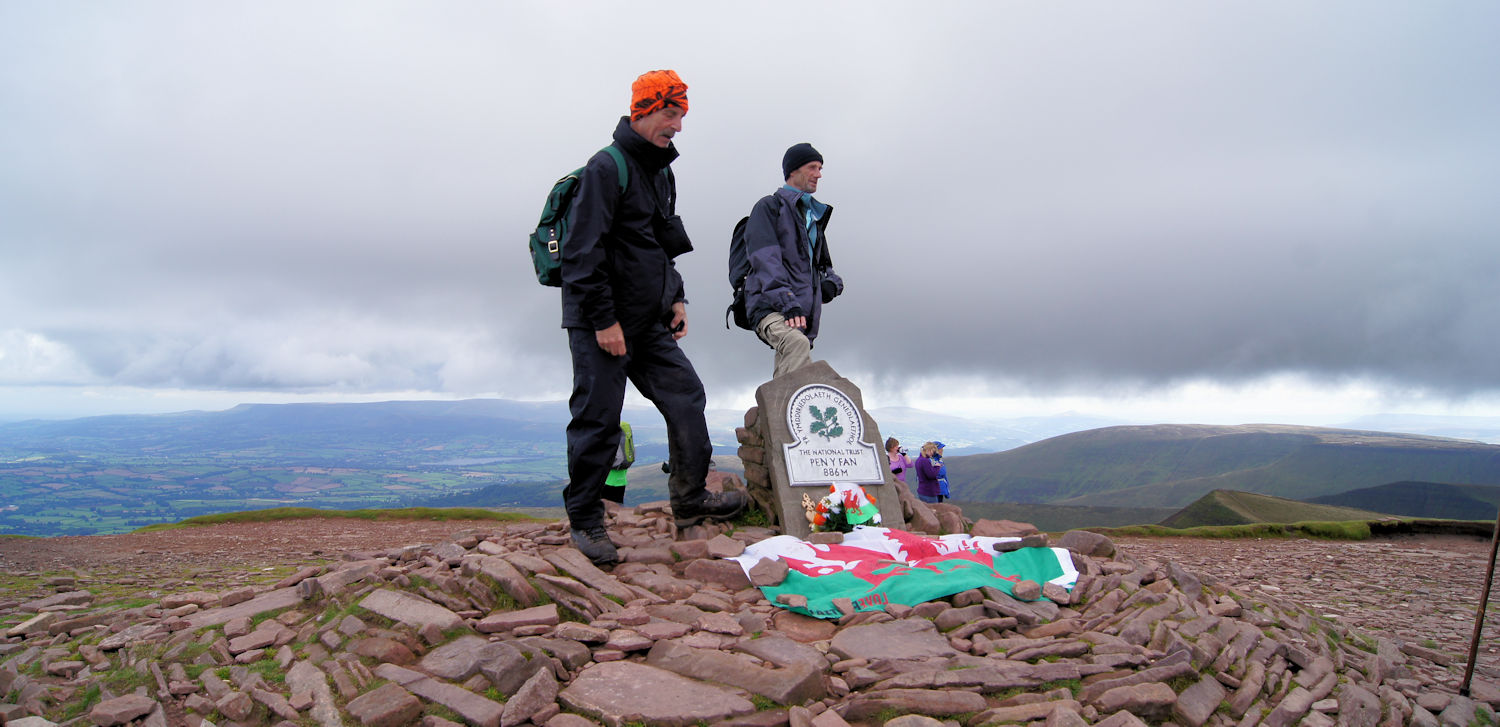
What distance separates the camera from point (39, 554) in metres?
10.7

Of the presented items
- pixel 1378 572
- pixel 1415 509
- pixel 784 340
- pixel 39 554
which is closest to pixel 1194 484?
pixel 1415 509

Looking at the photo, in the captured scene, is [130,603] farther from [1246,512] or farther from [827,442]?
[1246,512]

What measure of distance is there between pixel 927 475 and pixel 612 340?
9820mm

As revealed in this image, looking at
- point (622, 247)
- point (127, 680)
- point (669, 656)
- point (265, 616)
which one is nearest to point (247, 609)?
point (265, 616)

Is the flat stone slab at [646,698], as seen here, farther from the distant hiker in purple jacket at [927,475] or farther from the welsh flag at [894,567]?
the distant hiker in purple jacket at [927,475]

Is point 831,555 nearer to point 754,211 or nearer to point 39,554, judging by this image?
point 754,211

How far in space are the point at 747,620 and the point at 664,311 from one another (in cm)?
298

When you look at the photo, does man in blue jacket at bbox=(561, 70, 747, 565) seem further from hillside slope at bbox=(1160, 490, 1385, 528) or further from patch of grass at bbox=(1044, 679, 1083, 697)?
hillside slope at bbox=(1160, 490, 1385, 528)

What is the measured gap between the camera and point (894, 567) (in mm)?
6160

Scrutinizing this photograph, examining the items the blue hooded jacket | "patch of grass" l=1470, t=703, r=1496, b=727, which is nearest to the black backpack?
the blue hooded jacket

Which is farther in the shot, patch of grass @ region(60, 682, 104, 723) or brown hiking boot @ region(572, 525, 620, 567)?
brown hiking boot @ region(572, 525, 620, 567)

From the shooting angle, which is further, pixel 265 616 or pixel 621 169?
pixel 621 169

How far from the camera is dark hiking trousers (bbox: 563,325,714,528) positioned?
236 inches

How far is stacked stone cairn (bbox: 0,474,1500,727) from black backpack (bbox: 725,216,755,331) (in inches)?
153
